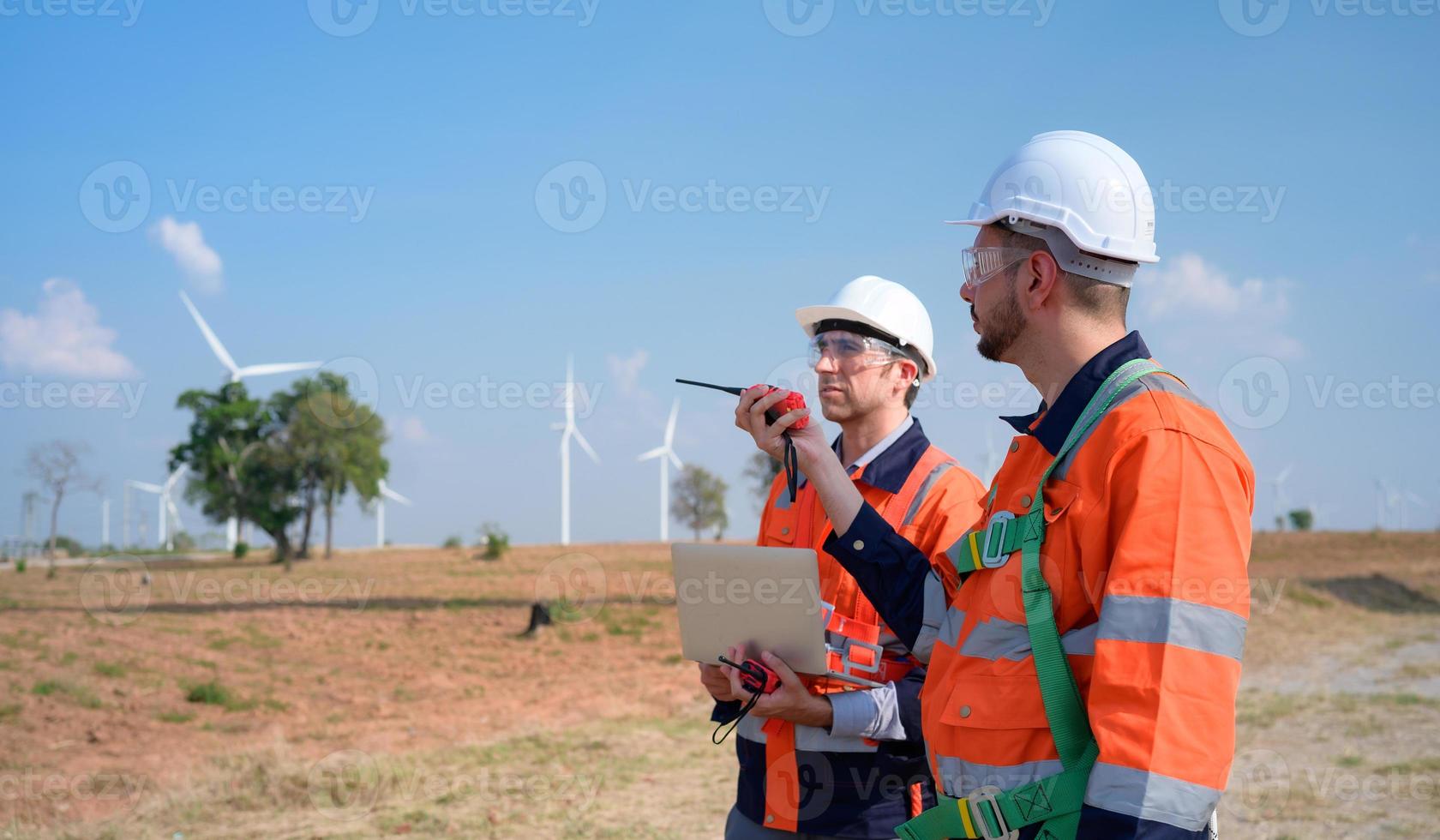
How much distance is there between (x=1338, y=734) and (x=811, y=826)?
363 inches

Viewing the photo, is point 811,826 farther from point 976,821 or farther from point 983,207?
point 983,207

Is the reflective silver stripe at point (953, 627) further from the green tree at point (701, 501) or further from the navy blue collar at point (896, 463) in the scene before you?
the green tree at point (701, 501)

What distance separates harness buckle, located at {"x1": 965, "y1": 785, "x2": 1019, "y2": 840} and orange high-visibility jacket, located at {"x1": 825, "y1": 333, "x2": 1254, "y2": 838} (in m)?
0.03

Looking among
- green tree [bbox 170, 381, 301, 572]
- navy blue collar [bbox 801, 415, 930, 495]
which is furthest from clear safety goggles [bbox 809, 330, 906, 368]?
green tree [bbox 170, 381, 301, 572]

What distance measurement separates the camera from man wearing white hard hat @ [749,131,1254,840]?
5.50 ft

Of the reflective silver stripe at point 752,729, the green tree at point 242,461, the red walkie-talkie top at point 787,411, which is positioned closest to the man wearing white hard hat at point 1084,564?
the red walkie-talkie top at point 787,411

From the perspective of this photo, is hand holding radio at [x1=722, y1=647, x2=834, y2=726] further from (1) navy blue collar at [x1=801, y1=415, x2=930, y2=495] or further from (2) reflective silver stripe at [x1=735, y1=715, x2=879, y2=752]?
(1) navy blue collar at [x1=801, y1=415, x2=930, y2=495]

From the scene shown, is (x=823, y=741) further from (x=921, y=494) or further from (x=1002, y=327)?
(x=1002, y=327)

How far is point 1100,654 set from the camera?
172cm

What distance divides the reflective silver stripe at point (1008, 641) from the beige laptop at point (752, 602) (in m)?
0.91

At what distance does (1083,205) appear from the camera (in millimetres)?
2113

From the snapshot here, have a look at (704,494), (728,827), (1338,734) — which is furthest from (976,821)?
(704,494)

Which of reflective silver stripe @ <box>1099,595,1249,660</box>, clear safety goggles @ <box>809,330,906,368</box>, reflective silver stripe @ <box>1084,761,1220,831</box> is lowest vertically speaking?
reflective silver stripe @ <box>1084,761,1220,831</box>

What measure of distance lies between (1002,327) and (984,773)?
922mm
